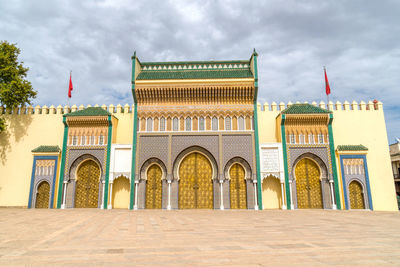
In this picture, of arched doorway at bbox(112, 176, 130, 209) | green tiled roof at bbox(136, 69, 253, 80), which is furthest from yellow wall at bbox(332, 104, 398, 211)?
arched doorway at bbox(112, 176, 130, 209)

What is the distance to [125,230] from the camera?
706 cm

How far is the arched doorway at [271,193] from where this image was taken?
15.4 metres

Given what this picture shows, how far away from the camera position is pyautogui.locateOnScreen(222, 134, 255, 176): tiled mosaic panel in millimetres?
15281

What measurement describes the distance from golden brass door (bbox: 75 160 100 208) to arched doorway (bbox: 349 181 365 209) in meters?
15.1

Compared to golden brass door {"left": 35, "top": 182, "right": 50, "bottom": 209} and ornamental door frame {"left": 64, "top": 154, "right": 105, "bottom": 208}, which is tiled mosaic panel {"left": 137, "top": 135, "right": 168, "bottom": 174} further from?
golden brass door {"left": 35, "top": 182, "right": 50, "bottom": 209}

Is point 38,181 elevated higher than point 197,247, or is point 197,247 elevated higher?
point 38,181

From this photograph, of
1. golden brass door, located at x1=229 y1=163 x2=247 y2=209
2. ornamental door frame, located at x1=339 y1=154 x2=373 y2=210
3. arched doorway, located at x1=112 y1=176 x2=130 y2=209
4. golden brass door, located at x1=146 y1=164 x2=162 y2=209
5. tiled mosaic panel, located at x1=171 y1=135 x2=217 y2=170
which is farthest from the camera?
arched doorway, located at x1=112 y1=176 x2=130 y2=209

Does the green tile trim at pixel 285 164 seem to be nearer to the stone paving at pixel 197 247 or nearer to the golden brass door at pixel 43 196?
the stone paving at pixel 197 247

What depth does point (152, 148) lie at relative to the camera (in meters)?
15.6

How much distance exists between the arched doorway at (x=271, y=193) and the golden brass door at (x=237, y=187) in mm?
1443

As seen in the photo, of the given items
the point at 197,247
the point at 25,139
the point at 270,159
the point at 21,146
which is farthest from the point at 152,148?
the point at 197,247

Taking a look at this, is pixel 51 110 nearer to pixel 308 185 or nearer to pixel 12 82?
pixel 12 82

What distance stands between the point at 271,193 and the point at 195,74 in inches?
348

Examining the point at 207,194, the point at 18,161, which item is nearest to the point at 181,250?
the point at 207,194
